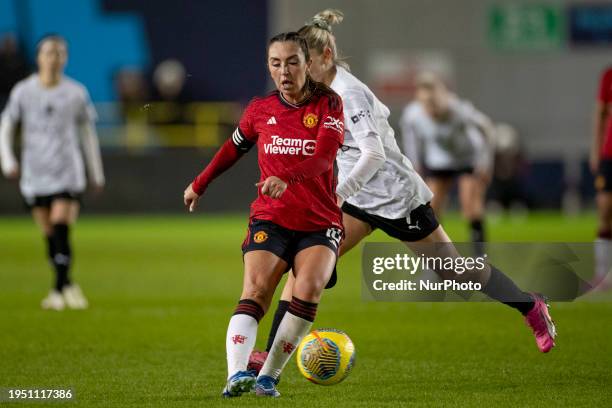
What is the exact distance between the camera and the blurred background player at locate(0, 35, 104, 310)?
10648mm

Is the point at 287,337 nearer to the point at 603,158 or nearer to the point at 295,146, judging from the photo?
the point at 295,146

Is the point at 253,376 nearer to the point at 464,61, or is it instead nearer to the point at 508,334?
the point at 508,334

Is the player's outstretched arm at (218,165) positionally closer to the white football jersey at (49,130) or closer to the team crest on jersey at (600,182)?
the white football jersey at (49,130)

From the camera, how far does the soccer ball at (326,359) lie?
640 centimetres

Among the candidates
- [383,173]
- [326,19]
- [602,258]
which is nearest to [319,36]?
[326,19]

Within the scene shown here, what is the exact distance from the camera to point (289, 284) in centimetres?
677

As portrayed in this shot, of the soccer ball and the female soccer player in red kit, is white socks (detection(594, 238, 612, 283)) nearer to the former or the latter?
the soccer ball

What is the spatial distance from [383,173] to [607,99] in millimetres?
4848

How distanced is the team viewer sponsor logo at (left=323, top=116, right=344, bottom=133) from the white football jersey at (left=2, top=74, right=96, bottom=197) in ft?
16.8

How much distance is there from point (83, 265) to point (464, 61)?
19422mm

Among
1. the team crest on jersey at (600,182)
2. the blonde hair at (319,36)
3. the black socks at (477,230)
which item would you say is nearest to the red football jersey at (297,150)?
the blonde hair at (319,36)

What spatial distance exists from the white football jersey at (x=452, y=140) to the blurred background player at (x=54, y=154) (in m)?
4.70

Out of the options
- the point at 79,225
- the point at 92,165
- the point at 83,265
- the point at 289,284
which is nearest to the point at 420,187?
the point at 289,284

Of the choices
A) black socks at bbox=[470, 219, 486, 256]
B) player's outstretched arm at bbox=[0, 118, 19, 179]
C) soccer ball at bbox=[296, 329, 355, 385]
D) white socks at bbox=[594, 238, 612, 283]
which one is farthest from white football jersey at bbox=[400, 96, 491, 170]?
soccer ball at bbox=[296, 329, 355, 385]
